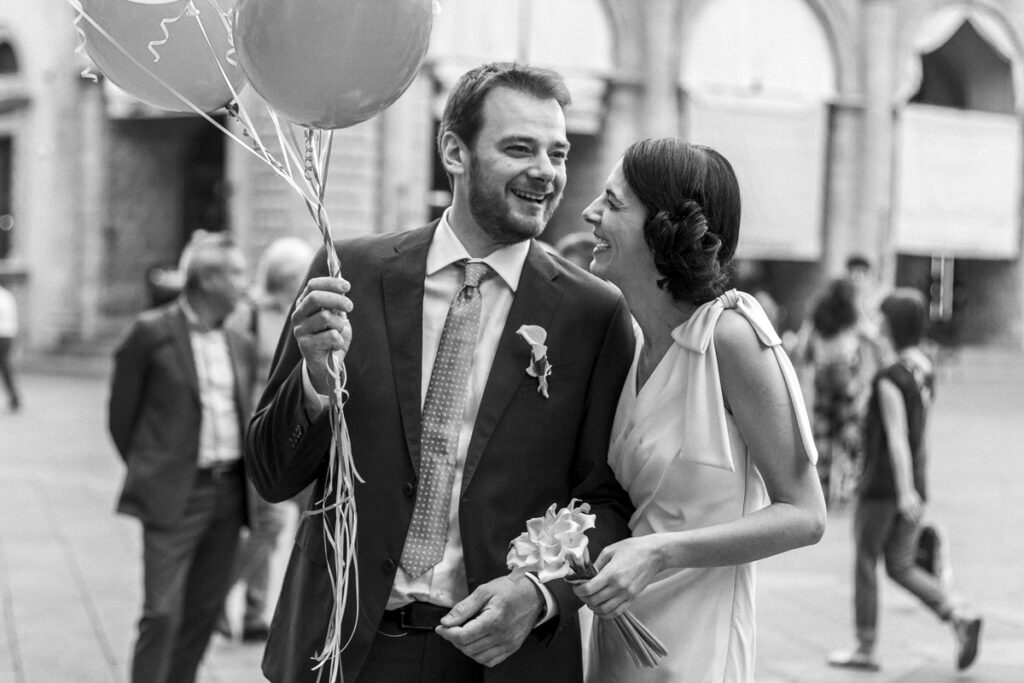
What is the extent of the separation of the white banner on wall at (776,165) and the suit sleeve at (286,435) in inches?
756

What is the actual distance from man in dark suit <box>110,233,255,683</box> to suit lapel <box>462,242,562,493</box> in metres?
2.61

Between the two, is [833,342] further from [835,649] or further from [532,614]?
[532,614]

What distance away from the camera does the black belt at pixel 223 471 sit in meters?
5.29

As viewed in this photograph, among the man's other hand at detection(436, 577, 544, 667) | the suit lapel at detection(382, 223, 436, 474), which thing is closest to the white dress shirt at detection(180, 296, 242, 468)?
the suit lapel at detection(382, 223, 436, 474)

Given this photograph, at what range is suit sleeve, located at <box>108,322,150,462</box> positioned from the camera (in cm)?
527

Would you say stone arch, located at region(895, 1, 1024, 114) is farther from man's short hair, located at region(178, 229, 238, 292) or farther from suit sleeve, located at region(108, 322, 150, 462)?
suit sleeve, located at region(108, 322, 150, 462)

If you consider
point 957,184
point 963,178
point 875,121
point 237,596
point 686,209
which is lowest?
point 237,596

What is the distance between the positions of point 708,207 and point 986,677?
4.08 meters

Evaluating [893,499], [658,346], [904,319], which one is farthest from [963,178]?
[658,346]

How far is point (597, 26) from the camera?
67.6 ft

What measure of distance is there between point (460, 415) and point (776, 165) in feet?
65.8

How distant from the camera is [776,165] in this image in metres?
22.1

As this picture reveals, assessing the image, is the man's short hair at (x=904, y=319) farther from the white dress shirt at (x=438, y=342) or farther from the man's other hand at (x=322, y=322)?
the man's other hand at (x=322, y=322)

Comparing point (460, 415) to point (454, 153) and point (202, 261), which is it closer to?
point (454, 153)
